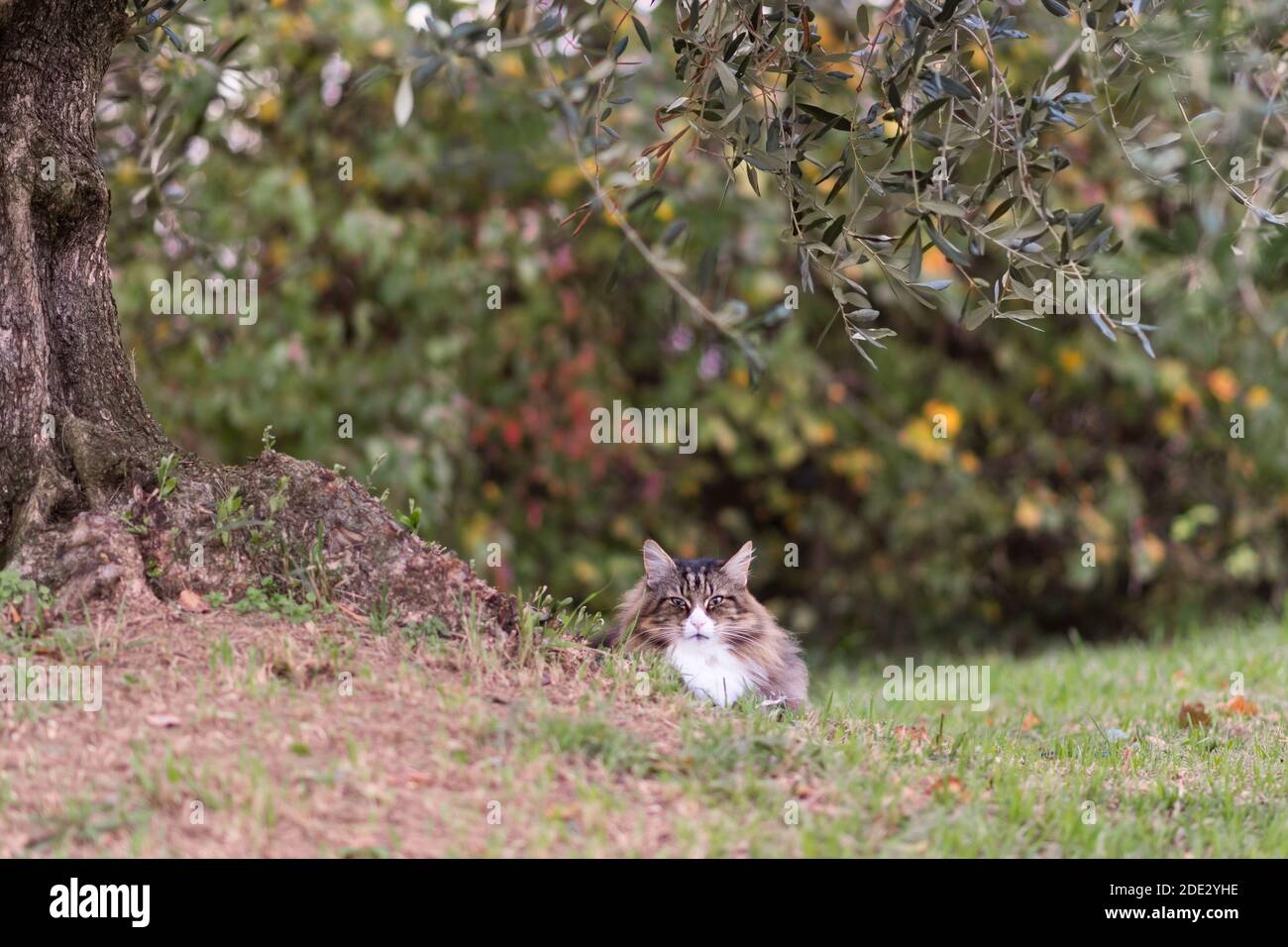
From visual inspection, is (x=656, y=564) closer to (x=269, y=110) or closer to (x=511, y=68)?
(x=511, y=68)

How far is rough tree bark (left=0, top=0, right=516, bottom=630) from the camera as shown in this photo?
4406 mm

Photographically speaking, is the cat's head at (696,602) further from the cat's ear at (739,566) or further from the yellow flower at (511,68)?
the yellow flower at (511,68)

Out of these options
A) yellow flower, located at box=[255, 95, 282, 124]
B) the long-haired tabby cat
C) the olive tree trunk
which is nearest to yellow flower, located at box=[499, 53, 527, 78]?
yellow flower, located at box=[255, 95, 282, 124]

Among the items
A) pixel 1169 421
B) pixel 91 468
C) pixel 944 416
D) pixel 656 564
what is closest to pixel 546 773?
pixel 656 564

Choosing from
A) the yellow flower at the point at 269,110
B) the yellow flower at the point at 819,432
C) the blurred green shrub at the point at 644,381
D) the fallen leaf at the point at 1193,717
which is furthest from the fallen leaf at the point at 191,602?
the yellow flower at the point at 819,432

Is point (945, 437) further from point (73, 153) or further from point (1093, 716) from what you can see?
point (73, 153)

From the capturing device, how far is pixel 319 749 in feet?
11.8

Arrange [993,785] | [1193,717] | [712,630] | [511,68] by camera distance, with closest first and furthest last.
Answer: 1. [993,785]
2. [712,630]
3. [1193,717]
4. [511,68]

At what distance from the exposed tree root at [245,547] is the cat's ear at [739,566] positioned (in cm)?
96

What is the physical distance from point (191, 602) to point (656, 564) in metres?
1.72

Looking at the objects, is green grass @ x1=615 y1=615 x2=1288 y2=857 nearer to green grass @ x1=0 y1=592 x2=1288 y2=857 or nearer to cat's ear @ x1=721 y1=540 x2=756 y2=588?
green grass @ x1=0 y1=592 x2=1288 y2=857

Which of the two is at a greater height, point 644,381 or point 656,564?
point 644,381

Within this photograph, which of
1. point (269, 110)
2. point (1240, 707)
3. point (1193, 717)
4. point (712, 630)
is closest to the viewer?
point (712, 630)
